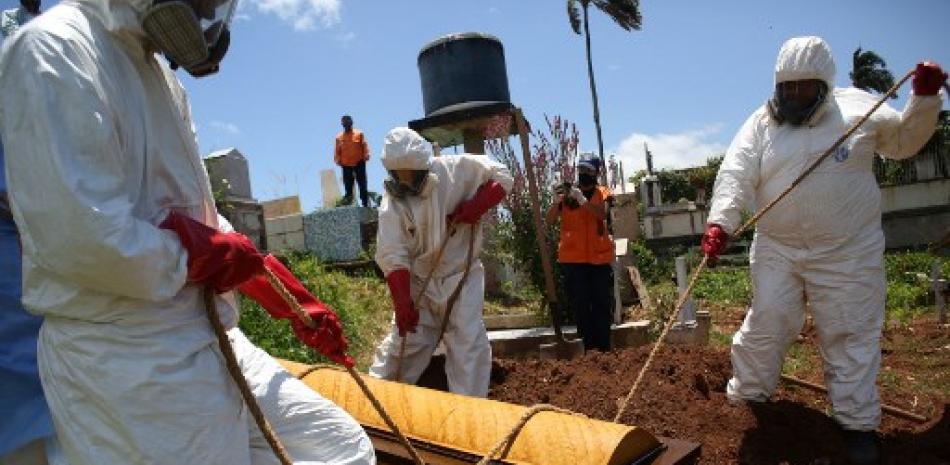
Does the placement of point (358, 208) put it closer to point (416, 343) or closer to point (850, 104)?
point (416, 343)

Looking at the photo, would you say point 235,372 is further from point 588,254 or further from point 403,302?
point 588,254

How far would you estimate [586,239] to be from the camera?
594 centimetres

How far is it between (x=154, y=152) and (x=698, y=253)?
1486 cm

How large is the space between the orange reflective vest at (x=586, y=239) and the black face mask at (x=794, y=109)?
2393mm

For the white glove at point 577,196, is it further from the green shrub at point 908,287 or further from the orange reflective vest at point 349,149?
the orange reflective vest at point 349,149

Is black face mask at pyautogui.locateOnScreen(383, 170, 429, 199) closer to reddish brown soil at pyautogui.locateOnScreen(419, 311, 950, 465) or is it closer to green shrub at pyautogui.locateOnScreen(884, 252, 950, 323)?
reddish brown soil at pyautogui.locateOnScreen(419, 311, 950, 465)

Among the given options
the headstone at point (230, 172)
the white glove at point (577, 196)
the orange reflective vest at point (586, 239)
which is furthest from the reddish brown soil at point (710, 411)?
the headstone at point (230, 172)

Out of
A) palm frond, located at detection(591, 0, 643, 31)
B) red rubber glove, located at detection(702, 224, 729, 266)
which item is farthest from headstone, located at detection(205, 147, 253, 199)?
palm frond, located at detection(591, 0, 643, 31)

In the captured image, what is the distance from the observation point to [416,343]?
4.75 meters

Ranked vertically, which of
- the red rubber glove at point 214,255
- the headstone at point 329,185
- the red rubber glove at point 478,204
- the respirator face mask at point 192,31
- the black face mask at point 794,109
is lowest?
the red rubber glove at point 214,255

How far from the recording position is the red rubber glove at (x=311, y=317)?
2.15m

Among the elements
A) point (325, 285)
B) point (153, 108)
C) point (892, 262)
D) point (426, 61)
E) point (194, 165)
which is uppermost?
point (426, 61)

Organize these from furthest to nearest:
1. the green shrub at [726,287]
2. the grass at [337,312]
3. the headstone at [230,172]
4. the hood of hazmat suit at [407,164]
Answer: the green shrub at [726,287]
the headstone at [230,172]
the grass at [337,312]
the hood of hazmat suit at [407,164]

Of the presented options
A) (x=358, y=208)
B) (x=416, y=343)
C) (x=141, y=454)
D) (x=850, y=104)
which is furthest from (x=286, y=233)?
(x=141, y=454)
